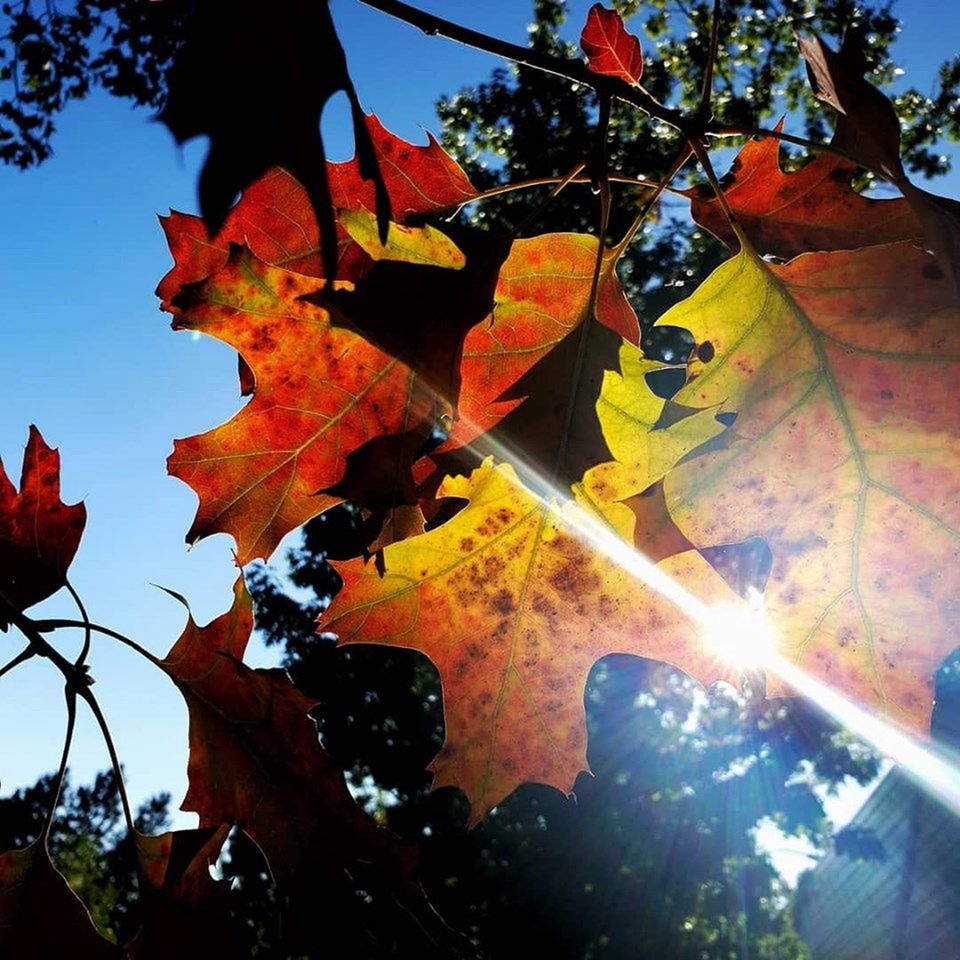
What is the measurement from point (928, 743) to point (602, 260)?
1.92ft

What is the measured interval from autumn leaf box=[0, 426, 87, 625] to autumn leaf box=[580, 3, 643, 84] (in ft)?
2.51

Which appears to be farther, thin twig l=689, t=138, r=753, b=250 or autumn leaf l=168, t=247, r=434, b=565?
thin twig l=689, t=138, r=753, b=250

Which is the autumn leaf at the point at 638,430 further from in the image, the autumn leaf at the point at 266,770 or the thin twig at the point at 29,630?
the thin twig at the point at 29,630

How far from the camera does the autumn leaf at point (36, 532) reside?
1.00m

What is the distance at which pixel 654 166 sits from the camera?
9.28 metres

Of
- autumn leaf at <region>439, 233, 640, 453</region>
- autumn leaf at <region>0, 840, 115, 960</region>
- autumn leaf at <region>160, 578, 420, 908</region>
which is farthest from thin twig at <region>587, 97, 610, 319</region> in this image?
autumn leaf at <region>0, 840, 115, 960</region>

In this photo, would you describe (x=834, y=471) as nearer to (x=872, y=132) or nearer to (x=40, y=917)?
(x=872, y=132)

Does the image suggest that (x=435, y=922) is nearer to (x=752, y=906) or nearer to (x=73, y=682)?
(x=73, y=682)

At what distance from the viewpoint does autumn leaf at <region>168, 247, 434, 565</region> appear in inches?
30.4

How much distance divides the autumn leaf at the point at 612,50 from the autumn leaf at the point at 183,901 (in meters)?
0.92

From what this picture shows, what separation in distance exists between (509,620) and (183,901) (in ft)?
1.56

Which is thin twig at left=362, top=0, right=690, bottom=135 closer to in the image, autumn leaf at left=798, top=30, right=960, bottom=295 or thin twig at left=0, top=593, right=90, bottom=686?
autumn leaf at left=798, top=30, right=960, bottom=295

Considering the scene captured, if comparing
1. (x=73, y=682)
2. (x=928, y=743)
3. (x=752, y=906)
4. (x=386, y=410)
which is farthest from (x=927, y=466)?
(x=752, y=906)

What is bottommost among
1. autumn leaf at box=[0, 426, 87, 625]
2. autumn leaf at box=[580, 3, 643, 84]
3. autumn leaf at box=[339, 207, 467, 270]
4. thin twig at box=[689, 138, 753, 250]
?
thin twig at box=[689, 138, 753, 250]
